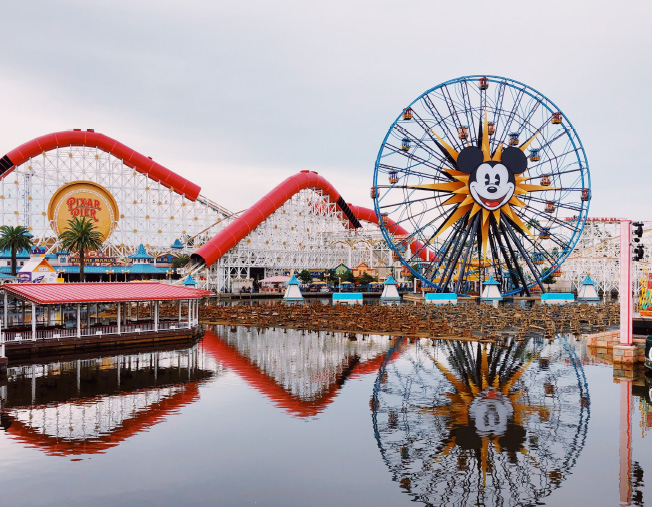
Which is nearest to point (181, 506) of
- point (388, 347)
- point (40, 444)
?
point (40, 444)

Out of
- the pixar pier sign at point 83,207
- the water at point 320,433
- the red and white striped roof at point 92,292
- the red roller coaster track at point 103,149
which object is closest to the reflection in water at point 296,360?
the water at point 320,433

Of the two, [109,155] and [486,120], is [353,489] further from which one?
[109,155]

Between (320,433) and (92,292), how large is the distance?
60.6 ft

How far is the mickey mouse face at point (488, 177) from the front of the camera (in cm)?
4953

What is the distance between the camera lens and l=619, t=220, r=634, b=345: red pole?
81.4ft

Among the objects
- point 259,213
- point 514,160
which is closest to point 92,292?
point 514,160

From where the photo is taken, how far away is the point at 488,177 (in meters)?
49.6

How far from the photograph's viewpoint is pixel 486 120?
5006cm

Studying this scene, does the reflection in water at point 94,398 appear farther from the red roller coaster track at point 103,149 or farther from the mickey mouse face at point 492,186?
the red roller coaster track at point 103,149

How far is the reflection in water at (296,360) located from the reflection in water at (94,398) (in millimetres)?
2032

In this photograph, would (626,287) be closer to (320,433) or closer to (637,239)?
(637,239)

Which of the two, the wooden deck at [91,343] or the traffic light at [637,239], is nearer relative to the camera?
the traffic light at [637,239]

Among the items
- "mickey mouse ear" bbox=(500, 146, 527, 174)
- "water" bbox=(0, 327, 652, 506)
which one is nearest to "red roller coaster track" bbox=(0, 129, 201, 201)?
"mickey mouse ear" bbox=(500, 146, 527, 174)

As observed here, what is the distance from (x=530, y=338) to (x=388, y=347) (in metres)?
8.38
